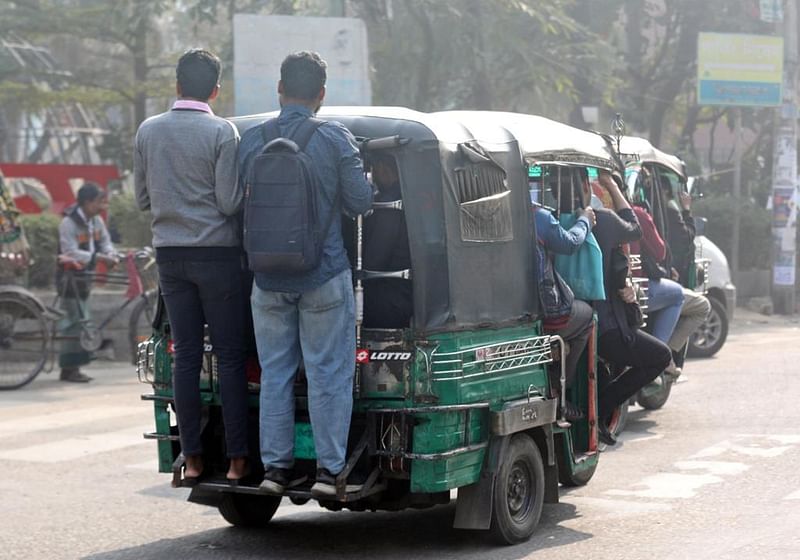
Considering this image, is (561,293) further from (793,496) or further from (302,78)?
(793,496)

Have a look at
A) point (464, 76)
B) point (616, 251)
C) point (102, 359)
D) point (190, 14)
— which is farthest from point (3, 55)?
point (616, 251)

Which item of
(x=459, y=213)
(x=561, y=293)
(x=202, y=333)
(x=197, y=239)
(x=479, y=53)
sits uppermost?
(x=479, y=53)

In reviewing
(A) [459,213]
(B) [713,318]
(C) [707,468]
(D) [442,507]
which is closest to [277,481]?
(A) [459,213]

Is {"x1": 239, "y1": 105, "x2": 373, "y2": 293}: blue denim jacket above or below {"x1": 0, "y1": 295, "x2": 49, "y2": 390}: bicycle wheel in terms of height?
above

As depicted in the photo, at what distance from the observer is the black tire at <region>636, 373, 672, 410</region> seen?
10562mm

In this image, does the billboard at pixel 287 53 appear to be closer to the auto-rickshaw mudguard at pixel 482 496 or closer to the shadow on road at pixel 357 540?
the shadow on road at pixel 357 540

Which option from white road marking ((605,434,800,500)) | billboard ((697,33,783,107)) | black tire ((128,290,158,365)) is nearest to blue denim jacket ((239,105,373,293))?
white road marking ((605,434,800,500))

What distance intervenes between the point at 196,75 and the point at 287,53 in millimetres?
11456

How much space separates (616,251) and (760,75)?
1706cm

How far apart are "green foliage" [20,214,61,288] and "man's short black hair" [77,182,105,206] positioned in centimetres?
301

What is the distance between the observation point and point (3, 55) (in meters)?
22.7

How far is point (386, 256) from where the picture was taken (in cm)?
591

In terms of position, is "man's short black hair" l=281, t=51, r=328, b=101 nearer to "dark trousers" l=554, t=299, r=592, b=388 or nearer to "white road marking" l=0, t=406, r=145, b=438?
"dark trousers" l=554, t=299, r=592, b=388

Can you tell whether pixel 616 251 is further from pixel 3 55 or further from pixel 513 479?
pixel 3 55
